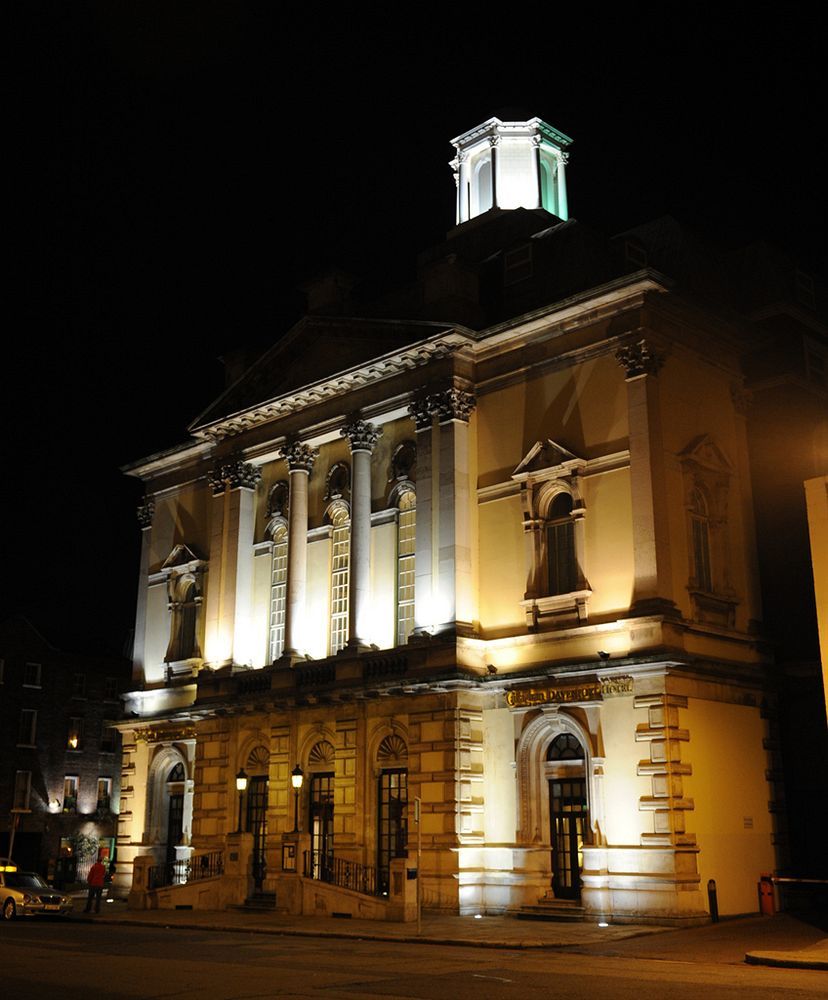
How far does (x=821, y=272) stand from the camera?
40688 mm

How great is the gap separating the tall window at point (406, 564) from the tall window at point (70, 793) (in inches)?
1459

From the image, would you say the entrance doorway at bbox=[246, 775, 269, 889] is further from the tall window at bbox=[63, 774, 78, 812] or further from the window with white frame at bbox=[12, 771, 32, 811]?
the tall window at bbox=[63, 774, 78, 812]

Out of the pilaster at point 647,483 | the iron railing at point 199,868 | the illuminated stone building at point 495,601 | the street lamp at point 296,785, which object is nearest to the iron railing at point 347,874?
the illuminated stone building at point 495,601

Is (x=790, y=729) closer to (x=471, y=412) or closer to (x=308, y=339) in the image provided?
(x=471, y=412)

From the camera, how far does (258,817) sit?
123 ft

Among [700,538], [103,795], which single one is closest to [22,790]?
[103,795]

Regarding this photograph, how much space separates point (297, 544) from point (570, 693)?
11.5 metres

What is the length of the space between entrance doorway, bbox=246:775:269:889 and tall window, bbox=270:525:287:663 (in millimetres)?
3963

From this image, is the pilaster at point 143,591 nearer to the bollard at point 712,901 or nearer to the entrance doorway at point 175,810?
the entrance doorway at point 175,810

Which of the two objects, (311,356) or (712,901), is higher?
(311,356)

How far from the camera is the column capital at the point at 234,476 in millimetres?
41156

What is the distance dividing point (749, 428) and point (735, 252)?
7.57 m

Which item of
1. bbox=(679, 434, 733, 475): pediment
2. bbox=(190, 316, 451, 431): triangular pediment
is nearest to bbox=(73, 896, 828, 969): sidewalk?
bbox=(679, 434, 733, 475): pediment

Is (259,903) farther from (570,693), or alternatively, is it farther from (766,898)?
(766,898)
